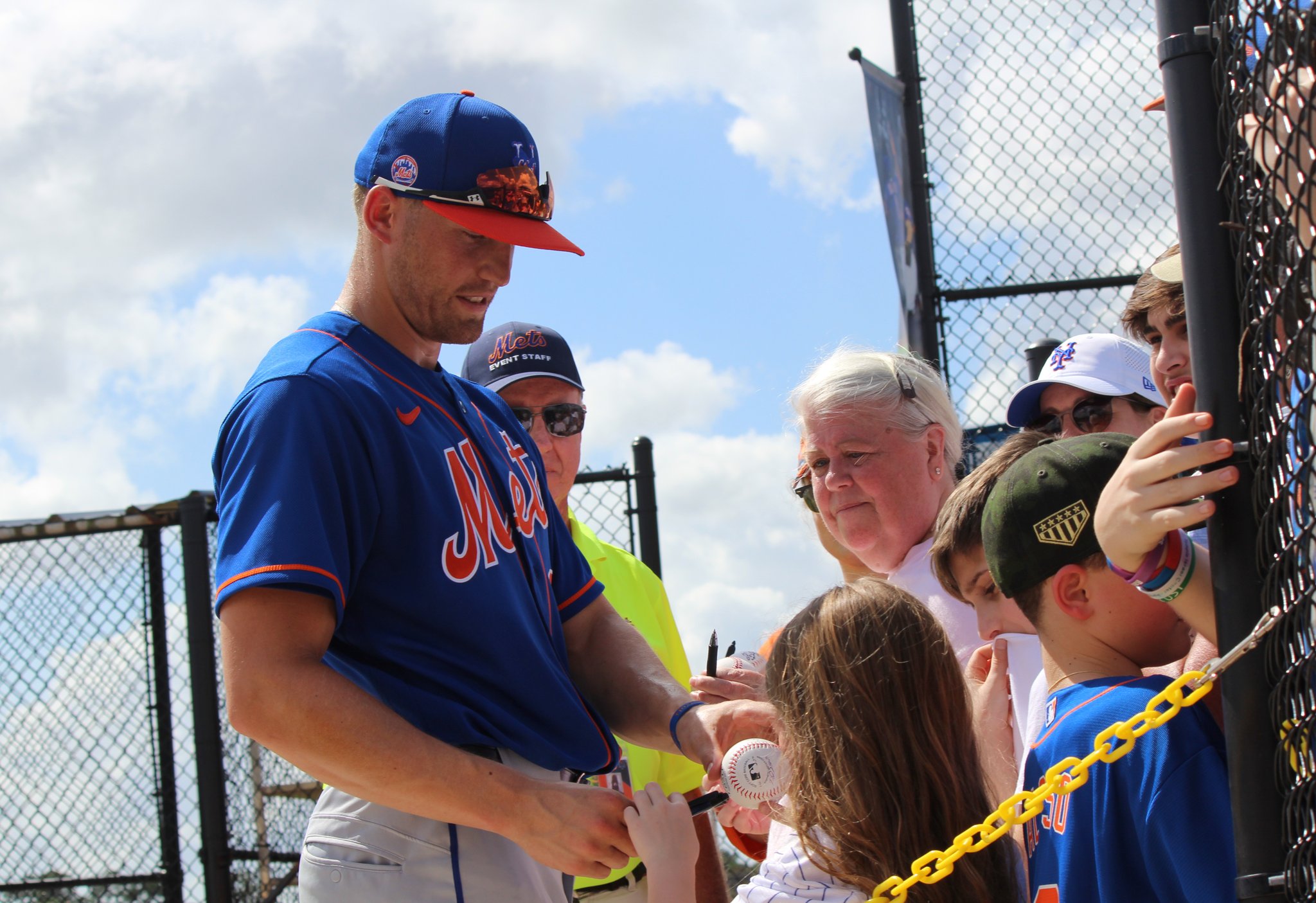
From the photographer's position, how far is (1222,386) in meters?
1.48

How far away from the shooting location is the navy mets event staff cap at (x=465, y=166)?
2.12m

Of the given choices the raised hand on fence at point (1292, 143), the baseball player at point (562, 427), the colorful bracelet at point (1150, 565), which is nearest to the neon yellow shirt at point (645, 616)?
the baseball player at point (562, 427)

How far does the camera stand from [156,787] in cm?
501

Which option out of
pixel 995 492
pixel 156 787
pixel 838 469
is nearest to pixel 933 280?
pixel 838 469

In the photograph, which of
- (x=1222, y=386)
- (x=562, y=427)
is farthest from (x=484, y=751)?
(x=562, y=427)

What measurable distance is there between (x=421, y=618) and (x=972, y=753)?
0.91 metres

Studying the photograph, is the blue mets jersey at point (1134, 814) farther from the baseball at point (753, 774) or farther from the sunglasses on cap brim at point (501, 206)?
the sunglasses on cap brim at point (501, 206)

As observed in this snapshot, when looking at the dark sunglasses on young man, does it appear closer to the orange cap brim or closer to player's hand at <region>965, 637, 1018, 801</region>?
player's hand at <region>965, 637, 1018, 801</region>

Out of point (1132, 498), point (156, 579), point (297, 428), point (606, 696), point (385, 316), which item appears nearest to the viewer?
point (1132, 498)

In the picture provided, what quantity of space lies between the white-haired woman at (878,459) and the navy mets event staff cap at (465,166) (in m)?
1.26

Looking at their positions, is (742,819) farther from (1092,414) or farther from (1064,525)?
(1092,414)

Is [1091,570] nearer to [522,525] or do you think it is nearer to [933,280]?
[522,525]

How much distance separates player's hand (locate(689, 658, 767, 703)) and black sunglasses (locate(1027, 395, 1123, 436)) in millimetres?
1223

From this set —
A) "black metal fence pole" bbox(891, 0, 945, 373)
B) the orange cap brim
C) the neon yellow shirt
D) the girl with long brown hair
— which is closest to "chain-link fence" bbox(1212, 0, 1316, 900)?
the girl with long brown hair
